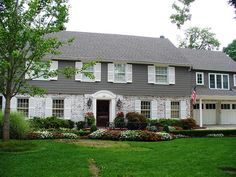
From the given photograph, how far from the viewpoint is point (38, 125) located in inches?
836

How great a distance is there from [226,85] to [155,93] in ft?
26.3

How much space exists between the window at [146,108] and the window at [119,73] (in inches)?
95.5

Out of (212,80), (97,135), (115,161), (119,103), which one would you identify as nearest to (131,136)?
(97,135)

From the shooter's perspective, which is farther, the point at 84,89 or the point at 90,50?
the point at 90,50

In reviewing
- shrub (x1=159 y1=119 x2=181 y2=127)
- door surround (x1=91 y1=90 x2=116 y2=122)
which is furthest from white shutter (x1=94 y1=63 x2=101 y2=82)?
shrub (x1=159 y1=119 x2=181 y2=127)

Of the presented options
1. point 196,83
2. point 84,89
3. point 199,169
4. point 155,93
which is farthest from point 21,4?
point 196,83

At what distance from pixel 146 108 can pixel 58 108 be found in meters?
6.77

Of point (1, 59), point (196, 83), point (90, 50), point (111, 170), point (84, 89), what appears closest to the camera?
point (111, 170)

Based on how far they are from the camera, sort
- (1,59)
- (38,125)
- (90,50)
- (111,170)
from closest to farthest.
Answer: (111,170)
(1,59)
(38,125)
(90,50)

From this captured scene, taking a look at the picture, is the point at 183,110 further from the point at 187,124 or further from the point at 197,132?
the point at 197,132

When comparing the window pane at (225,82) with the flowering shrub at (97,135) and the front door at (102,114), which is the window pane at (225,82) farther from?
the flowering shrub at (97,135)

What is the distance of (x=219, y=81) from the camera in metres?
29.7

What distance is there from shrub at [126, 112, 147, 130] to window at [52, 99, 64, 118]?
477 cm

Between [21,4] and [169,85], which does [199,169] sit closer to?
[21,4]
